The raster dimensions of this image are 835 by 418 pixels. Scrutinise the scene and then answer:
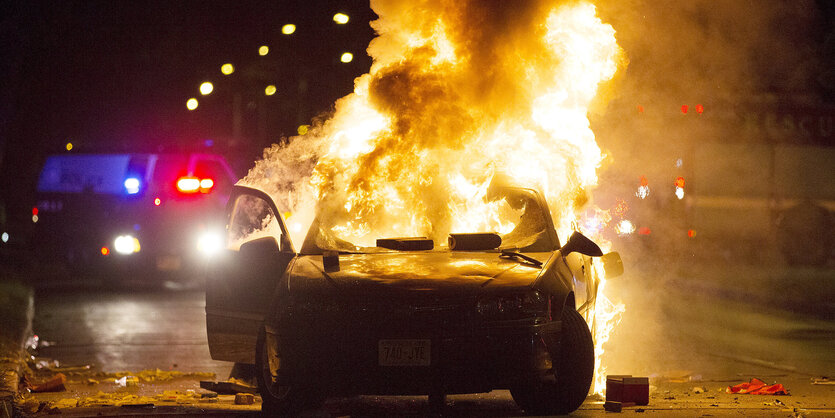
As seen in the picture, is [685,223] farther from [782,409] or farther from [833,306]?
[782,409]

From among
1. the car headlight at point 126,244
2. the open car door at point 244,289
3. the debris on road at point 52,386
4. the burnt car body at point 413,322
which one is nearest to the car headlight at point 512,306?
the burnt car body at point 413,322

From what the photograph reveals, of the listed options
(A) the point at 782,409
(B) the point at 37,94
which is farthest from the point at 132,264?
(B) the point at 37,94

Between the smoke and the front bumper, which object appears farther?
the smoke

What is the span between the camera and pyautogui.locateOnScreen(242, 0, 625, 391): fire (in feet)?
27.7

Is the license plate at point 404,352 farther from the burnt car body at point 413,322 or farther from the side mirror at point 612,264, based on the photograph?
the side mirror at point 612,264

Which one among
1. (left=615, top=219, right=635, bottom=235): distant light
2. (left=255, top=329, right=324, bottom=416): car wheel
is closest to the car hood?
(left=255, top=329, right=324, bottom=416): car wheel

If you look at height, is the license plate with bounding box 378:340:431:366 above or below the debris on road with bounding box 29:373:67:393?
above

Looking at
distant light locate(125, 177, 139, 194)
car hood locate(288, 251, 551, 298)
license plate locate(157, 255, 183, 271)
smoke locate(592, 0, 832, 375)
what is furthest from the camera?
distant light locate(125, 177, 139, 194)

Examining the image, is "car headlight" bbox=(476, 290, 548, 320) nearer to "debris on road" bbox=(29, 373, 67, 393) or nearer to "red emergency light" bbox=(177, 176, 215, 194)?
"debris on road" bbox=(29, 373, 67, 393)

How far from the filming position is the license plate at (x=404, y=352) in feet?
22.1

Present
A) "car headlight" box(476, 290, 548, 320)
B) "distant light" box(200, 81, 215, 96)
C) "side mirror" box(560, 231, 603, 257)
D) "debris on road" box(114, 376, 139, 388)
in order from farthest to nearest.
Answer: "distant light" box(200, 81, 215, 96) → "debris on road" box(114, 376, 139, 388) → "side mirror" box(560, 231, 603, 257) → "car headlight" box(476, 290, 548, 320)

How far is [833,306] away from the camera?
1748cm

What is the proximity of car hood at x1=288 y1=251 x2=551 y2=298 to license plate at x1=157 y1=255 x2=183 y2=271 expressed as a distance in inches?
396

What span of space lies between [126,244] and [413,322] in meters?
11.7
